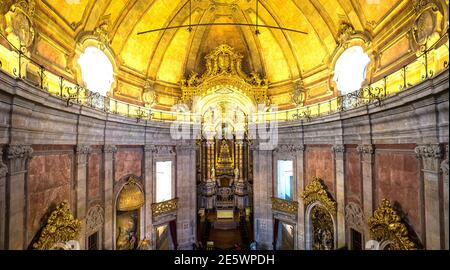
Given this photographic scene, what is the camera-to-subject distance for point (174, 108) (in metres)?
13.7

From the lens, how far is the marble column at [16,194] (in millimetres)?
5168

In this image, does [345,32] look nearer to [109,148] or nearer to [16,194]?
[109,148]

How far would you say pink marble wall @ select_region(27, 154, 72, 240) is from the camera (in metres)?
6.03

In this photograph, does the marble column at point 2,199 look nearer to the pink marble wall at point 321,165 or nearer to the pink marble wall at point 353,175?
the pink marble wall at point 353,175

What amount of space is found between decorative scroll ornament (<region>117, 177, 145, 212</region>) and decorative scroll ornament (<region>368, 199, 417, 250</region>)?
966 cm

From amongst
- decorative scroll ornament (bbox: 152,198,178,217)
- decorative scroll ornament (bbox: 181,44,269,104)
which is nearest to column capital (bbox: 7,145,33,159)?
decorative scroll ornament (bbox: 152,198,178,217)

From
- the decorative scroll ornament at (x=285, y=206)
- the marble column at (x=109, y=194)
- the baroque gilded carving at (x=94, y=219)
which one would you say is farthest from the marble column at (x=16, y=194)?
the decorative scroll ornament at (x=285, y=206)

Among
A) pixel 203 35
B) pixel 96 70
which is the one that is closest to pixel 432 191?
pixel 96 70

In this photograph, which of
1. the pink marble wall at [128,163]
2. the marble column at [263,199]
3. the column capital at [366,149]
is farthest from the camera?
the marble column at [263,199]

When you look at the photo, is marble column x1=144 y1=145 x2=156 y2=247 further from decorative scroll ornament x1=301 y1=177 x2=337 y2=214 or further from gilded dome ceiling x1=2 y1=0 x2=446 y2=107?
decorative scroll ornament x1=301 y1=177 x2=337 y2=214

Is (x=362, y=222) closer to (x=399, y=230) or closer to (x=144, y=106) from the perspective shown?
(x=399, y=230)

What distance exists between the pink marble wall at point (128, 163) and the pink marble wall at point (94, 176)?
3.41ft

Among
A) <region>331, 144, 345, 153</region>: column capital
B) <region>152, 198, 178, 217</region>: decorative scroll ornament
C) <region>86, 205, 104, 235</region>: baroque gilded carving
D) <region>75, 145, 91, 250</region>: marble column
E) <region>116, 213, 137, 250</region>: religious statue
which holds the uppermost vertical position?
<region>331, 144, 345, 153</region>: column capital
